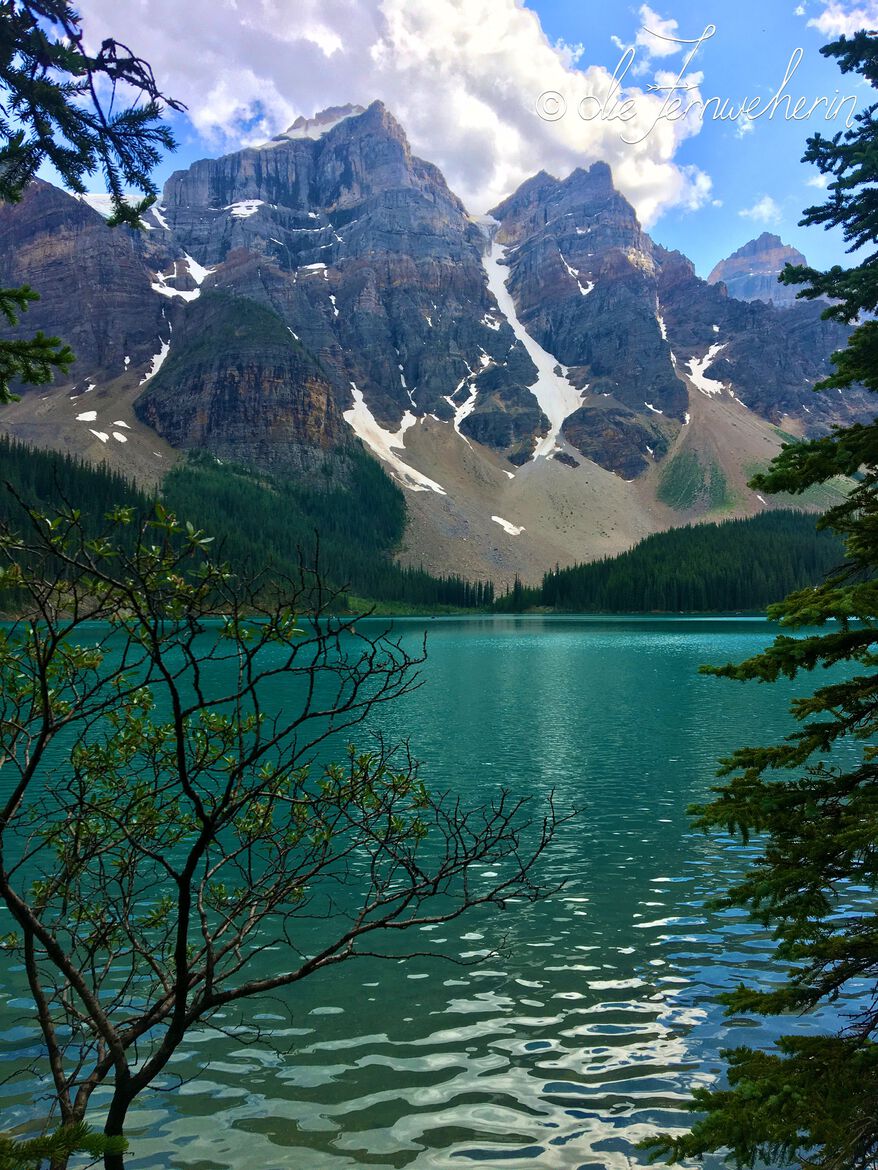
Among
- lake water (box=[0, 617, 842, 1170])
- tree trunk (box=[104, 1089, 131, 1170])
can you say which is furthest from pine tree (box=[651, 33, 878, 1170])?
tree trunk (box=[104, 1089, 131, 1170])

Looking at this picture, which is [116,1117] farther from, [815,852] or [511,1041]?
[511,1041]

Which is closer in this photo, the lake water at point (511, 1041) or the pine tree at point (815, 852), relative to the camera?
the pine tree at point (815, 852)

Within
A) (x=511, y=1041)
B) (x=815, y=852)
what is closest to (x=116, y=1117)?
(x=815, y=852)

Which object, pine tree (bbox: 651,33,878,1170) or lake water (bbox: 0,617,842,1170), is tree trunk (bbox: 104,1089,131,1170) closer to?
lake water (bbox: 0,617,842,1170)

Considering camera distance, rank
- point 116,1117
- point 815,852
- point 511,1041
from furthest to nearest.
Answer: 1. point 511,1041
2. point 815,852
3. point 116,1117

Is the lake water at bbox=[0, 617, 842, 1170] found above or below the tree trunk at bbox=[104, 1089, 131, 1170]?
below

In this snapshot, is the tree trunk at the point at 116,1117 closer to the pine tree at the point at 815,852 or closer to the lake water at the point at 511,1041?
the lake water at the point at 511,1041

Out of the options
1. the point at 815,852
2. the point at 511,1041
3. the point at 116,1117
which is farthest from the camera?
the point at 511,1041

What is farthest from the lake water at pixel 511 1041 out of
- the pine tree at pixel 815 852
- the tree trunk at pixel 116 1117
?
the tree trunk at pixel 116 1117

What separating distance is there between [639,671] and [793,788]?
236ft

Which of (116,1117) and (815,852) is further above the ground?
(815,852)

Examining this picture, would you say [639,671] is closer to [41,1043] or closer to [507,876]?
[507,876]

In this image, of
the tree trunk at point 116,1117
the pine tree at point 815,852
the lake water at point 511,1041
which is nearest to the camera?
the tree trunk at point 116,1117

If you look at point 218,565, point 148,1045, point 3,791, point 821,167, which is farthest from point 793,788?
point 3,791
